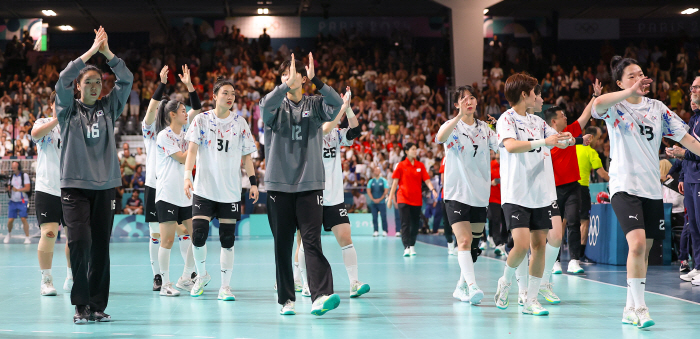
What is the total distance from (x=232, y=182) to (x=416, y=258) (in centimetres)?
541

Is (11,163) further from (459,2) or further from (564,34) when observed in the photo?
(564,34)

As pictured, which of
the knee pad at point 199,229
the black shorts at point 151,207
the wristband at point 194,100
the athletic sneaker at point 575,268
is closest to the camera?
the knee pad at point 199,229

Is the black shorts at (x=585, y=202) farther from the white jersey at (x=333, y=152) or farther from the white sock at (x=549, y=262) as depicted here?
the white jersey at (x=333, y=152)

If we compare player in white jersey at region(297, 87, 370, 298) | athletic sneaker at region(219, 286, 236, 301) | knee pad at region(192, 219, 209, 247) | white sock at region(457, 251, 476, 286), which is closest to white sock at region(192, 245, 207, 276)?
knee pad at region(192, 219, 209, 247)

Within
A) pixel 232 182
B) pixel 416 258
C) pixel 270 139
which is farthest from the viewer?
pixel 416 258

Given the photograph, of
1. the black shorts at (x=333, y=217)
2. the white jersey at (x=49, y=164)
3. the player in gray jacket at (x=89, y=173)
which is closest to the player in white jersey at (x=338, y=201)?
the black shorts at (x=333, y=217)

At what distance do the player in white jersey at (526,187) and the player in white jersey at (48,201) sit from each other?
183 inches

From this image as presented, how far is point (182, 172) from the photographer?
23.6 feet

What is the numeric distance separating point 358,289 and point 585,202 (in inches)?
190

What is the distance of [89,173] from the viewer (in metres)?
5.18

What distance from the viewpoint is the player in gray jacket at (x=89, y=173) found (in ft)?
16.9

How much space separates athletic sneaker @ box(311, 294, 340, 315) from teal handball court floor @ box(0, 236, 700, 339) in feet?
0.34

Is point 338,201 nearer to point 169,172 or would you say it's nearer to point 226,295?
point 226,295

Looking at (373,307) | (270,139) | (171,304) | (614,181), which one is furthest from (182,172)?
(614,181)
